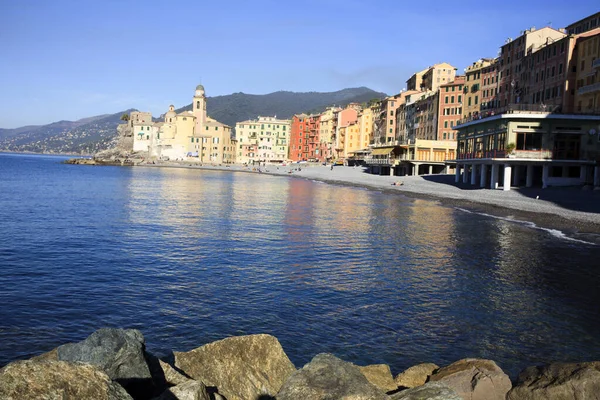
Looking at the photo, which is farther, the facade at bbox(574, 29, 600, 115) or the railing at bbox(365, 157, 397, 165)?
the railing at bbox(365, 157, 397, 165)

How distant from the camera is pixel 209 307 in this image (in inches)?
672

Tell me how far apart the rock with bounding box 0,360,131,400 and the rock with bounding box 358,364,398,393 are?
220 inches

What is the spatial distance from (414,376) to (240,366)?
143 inches

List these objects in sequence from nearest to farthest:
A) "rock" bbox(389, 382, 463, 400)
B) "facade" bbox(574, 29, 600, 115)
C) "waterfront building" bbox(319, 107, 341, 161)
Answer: "rock" bbox(389, 382, 463, 400)
"facade" bbox(574, 29, 600, 115)
"waterfront building" bbox(319, 107, 341, 161)

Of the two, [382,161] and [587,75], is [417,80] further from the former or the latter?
[587,75]

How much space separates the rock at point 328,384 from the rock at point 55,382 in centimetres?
232

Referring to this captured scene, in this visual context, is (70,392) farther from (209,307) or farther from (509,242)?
(509,242)

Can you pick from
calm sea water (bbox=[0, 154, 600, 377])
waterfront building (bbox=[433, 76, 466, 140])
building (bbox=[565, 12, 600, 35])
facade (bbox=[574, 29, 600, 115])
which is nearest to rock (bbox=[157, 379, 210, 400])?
calm sea water (bbox=[0, 154, 600, 377])

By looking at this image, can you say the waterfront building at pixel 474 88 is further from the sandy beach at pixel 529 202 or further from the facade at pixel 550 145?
the facade at pixel 550 145

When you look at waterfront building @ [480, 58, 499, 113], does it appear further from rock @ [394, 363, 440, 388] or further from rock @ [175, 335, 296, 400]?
rock @ [175, 335, 296, 400]

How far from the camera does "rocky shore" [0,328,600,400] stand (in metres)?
5.63

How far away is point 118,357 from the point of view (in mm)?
8133

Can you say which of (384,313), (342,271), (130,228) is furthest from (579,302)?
(130,228)

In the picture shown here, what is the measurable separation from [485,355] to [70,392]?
1061 centimetres
